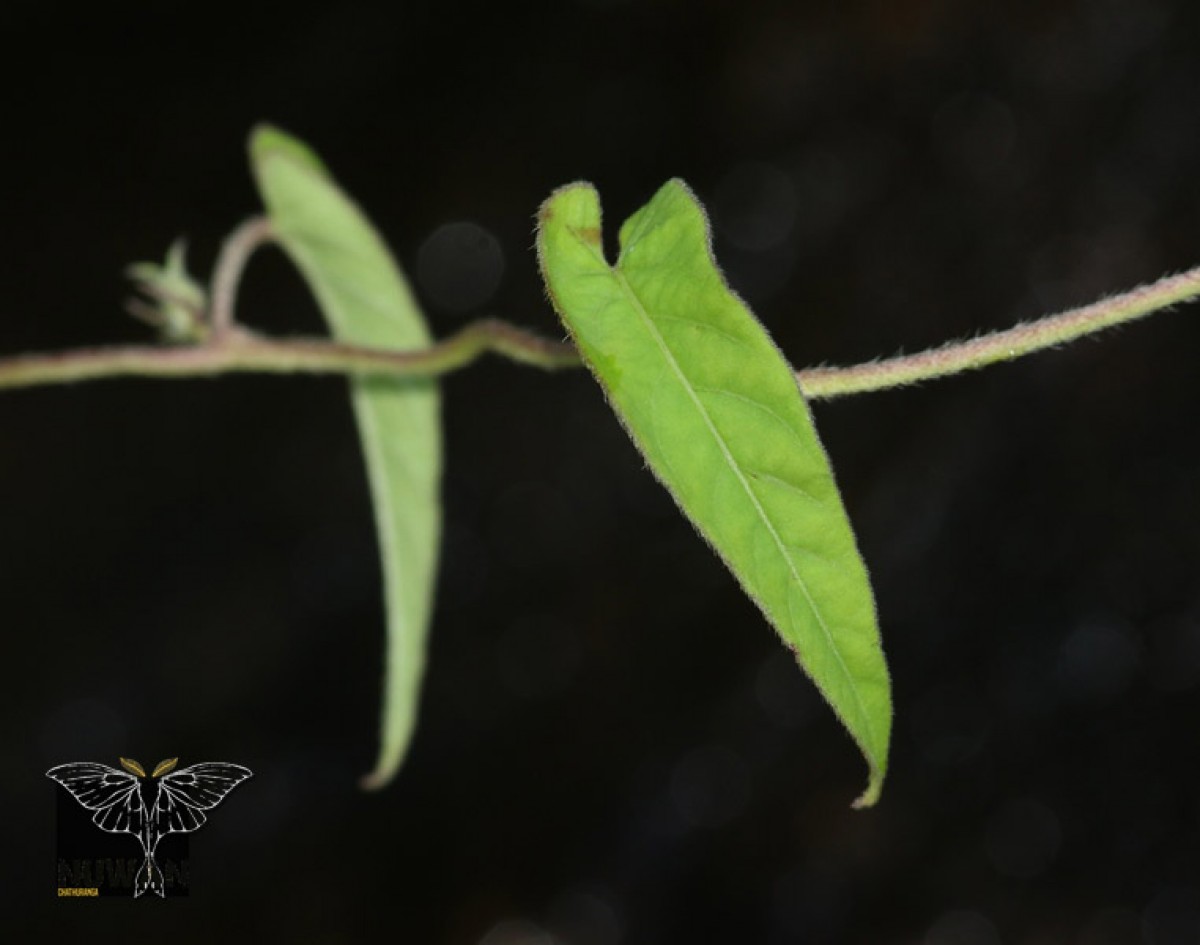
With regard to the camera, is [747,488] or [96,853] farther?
[96,853]

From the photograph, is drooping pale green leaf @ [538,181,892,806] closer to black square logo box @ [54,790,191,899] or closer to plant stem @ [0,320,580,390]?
plant stem @ [0,320,580,390]

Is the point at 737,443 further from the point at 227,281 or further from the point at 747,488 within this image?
the point at 227,281

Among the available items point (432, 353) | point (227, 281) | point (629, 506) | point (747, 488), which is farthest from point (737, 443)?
point (629, 506)

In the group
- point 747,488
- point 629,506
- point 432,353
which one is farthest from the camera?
point 629,506

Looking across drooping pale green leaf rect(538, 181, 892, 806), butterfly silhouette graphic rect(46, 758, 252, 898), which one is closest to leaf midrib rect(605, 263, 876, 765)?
drooping pale green leaf rect(538, 181, 892, 806)

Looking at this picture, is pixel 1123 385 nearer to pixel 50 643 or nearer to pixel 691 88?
pixel 691 88
